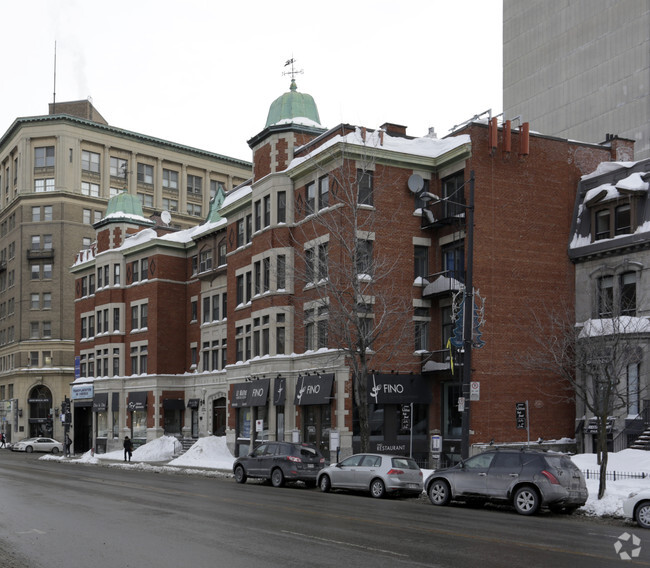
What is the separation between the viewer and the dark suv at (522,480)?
806 inches

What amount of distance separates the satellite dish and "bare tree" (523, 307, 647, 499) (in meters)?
7.54

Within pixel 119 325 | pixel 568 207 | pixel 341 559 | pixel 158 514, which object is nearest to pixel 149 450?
pixel 119 325

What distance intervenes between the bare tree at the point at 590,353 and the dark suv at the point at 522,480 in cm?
254

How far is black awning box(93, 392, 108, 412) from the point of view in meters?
62.5

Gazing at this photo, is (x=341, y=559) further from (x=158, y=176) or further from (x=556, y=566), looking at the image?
(x=158, y=176)

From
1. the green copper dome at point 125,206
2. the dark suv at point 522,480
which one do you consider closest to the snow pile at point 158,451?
the green copper dome at point 125,206

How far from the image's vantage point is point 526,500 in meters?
20.9

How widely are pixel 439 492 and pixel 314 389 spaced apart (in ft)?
52.7

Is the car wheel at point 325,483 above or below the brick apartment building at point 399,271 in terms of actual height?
below

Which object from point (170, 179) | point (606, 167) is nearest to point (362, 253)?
point (606, 167)

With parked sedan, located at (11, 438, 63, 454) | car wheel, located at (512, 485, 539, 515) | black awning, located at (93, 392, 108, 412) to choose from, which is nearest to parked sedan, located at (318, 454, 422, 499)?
car wheel, located at (512, 485, 539, 515)

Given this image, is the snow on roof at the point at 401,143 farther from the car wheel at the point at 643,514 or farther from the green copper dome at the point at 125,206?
the green copper dome at the point at 125,206

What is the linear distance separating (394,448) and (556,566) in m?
24.8

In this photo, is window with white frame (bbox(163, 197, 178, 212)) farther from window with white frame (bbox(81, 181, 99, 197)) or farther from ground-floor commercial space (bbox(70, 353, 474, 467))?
ground-floor commercial space (bbox(70, 353, 474, 467))
